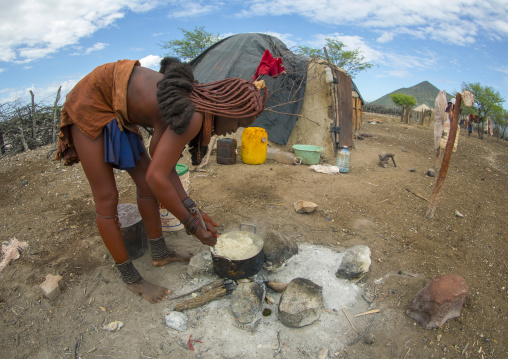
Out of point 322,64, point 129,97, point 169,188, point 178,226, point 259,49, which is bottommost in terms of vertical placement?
point 178,226

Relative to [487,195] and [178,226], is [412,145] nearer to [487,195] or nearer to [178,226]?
[487,195]

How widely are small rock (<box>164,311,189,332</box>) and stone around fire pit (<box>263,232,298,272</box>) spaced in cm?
73

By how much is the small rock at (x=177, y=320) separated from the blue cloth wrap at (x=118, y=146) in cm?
102

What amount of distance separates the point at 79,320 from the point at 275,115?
542cm

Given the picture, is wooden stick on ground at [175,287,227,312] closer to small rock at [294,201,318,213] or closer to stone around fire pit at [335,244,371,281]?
stone around fire pit at [335,244,371,281]

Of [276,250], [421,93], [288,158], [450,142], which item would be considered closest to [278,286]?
[276,250]

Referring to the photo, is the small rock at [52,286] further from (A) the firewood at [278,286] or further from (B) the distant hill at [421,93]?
(B) the distant hill at [421,93]

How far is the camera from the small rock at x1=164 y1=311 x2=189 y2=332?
1953mm

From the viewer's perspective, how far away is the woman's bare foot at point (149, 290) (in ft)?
7.02

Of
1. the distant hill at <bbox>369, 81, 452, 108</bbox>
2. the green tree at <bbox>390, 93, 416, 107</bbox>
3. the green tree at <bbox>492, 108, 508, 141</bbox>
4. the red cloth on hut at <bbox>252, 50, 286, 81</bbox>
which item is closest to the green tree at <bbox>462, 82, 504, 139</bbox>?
the green tree at <bbox>492, 108, 508, 141</bbox>

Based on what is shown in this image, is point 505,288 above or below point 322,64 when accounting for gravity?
below

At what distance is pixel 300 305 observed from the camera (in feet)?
6.40

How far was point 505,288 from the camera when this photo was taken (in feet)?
7.88

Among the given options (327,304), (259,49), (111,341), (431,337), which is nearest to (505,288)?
(431,337)
